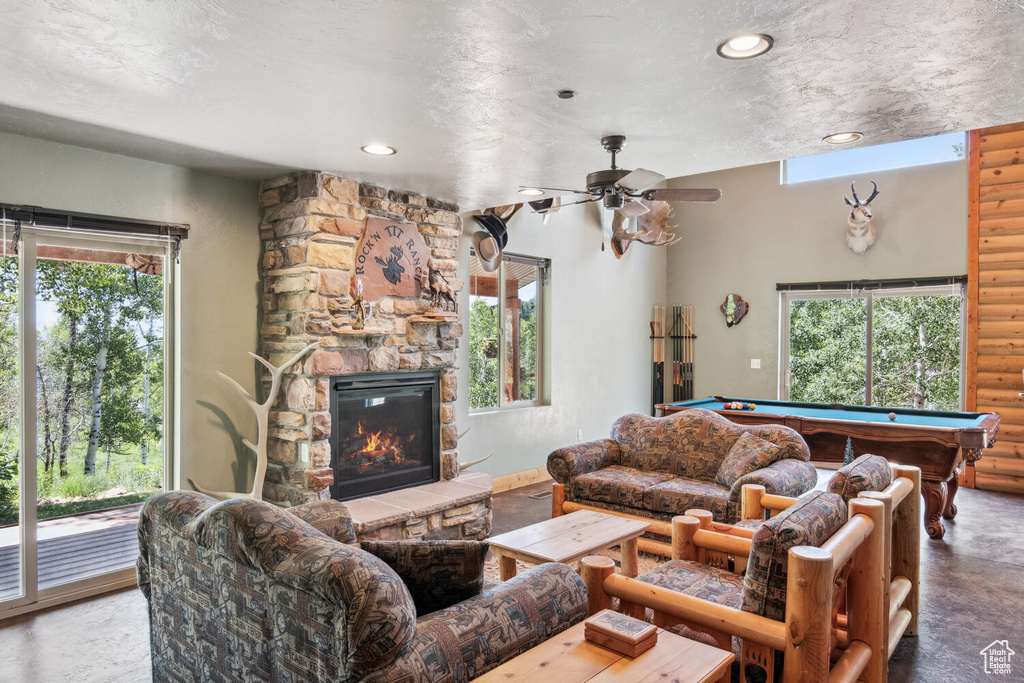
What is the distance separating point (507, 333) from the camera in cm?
658

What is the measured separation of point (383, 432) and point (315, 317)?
103cm

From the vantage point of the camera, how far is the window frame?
643 cm

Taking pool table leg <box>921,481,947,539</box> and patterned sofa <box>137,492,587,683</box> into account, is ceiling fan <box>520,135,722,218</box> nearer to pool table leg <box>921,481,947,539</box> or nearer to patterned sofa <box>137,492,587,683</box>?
patterned sofa <box>137,492,587,683</box>

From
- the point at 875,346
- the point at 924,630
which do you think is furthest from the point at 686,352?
the point at 924,630

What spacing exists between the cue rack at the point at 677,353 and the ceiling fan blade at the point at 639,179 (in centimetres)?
506

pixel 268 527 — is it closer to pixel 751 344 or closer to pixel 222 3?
pixel 222 3

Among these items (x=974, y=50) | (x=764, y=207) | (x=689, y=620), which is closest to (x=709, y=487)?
(x=689, y=620)

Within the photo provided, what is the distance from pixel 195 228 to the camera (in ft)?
13.8

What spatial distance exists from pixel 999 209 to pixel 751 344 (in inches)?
111

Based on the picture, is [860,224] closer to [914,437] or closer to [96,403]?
[914,437]

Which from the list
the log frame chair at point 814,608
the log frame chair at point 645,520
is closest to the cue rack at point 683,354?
the log frame chair at point 645,520

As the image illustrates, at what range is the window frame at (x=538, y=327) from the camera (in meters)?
6.43

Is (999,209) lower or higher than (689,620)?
higher

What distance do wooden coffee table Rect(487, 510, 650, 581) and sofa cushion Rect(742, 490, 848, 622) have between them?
1.06 metres
